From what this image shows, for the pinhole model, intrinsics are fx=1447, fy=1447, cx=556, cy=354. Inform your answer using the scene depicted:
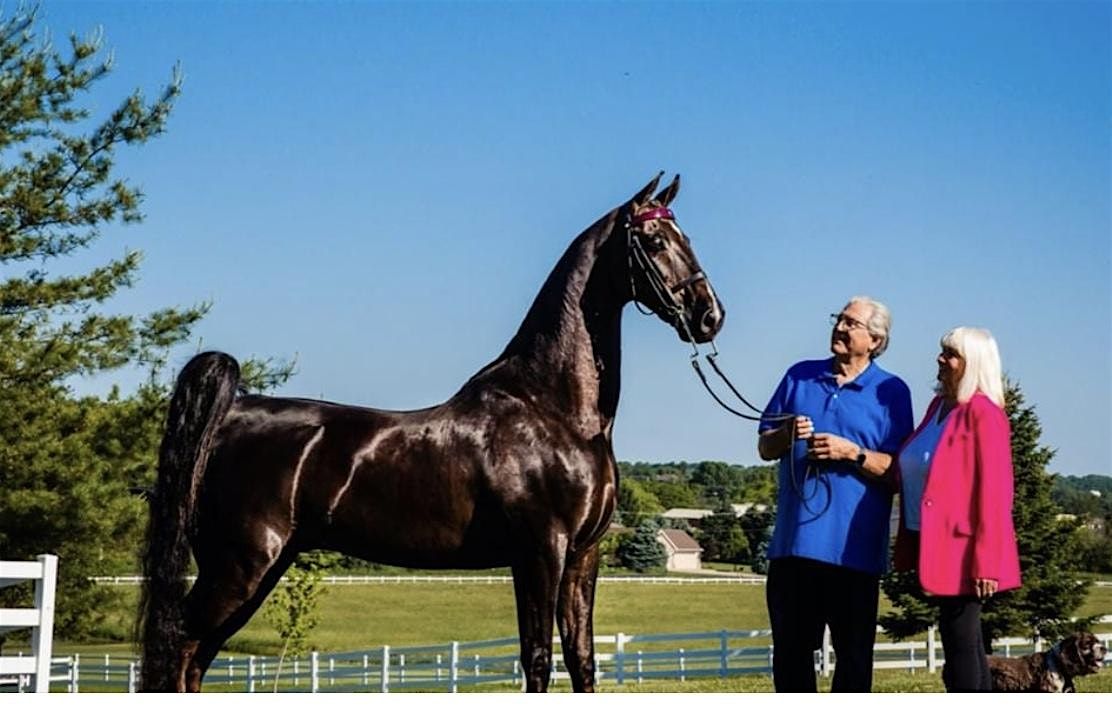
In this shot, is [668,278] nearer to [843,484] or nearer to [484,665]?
[843,484]

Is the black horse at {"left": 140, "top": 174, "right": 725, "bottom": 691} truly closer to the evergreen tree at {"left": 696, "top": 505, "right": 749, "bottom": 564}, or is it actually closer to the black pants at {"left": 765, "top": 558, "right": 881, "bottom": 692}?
the black pants at {"left": 765, "top": 558, "right": 881, "bottom": 692}

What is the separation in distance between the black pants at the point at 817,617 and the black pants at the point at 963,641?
1.03 feet

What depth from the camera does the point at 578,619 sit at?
20.8 ft

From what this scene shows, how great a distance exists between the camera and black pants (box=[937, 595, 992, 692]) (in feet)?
18.3

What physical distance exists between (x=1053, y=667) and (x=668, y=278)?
9.02 meters

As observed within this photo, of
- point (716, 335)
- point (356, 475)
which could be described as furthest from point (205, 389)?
point (716, 335)

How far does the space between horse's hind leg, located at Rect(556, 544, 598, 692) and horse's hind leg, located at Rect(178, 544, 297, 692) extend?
4.15 ft

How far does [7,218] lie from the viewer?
21516 millimetres

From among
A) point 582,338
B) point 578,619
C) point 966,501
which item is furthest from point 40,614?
point 966,501

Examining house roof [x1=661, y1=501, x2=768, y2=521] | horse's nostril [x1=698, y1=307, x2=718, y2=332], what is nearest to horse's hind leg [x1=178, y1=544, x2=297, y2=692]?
Result: horse's nostril [x1=698, y1=307, x2=718, y2=332]

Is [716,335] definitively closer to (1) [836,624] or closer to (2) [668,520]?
(1) [836,624]

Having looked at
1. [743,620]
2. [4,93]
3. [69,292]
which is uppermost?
[4,93]
